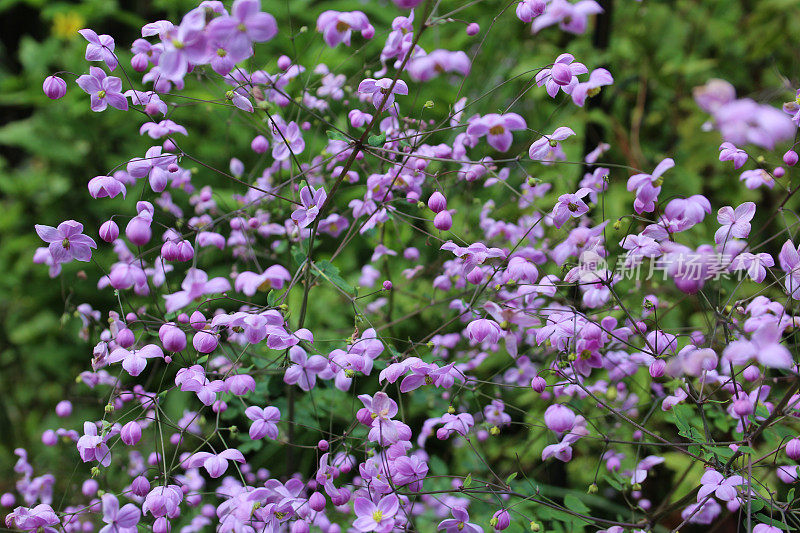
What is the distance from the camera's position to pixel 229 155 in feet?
8.61

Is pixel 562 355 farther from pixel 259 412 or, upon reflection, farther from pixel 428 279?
pixel 428 279

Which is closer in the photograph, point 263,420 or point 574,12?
point 574,12

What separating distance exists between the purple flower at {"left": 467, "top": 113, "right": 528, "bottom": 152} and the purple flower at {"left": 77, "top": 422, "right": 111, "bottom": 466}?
2.34 ft

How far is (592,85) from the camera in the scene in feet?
3.18

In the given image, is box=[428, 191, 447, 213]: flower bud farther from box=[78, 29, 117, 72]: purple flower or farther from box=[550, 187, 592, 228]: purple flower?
box=[78, 29, 117, 72]: purple flower

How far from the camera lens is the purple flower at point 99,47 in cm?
94

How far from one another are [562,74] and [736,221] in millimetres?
377

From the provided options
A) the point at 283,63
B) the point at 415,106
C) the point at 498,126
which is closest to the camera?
the point at 498,126

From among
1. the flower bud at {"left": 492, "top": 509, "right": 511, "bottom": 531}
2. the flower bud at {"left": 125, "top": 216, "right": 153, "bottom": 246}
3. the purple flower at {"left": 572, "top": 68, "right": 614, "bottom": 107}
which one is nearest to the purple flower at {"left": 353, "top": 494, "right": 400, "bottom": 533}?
the flower bud at {"left": 492, "top": 509, "right": 511, "bottom": 531}

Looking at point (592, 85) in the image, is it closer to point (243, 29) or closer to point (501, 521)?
point (243, 29)

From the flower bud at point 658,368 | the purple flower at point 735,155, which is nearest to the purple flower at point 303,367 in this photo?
the flower bud at point 658,368

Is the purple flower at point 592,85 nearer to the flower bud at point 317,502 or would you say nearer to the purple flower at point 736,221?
the purple flower at point 736,221

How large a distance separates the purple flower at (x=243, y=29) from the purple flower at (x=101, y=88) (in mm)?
386

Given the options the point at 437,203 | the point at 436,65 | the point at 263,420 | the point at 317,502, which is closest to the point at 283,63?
the point at 437,203
